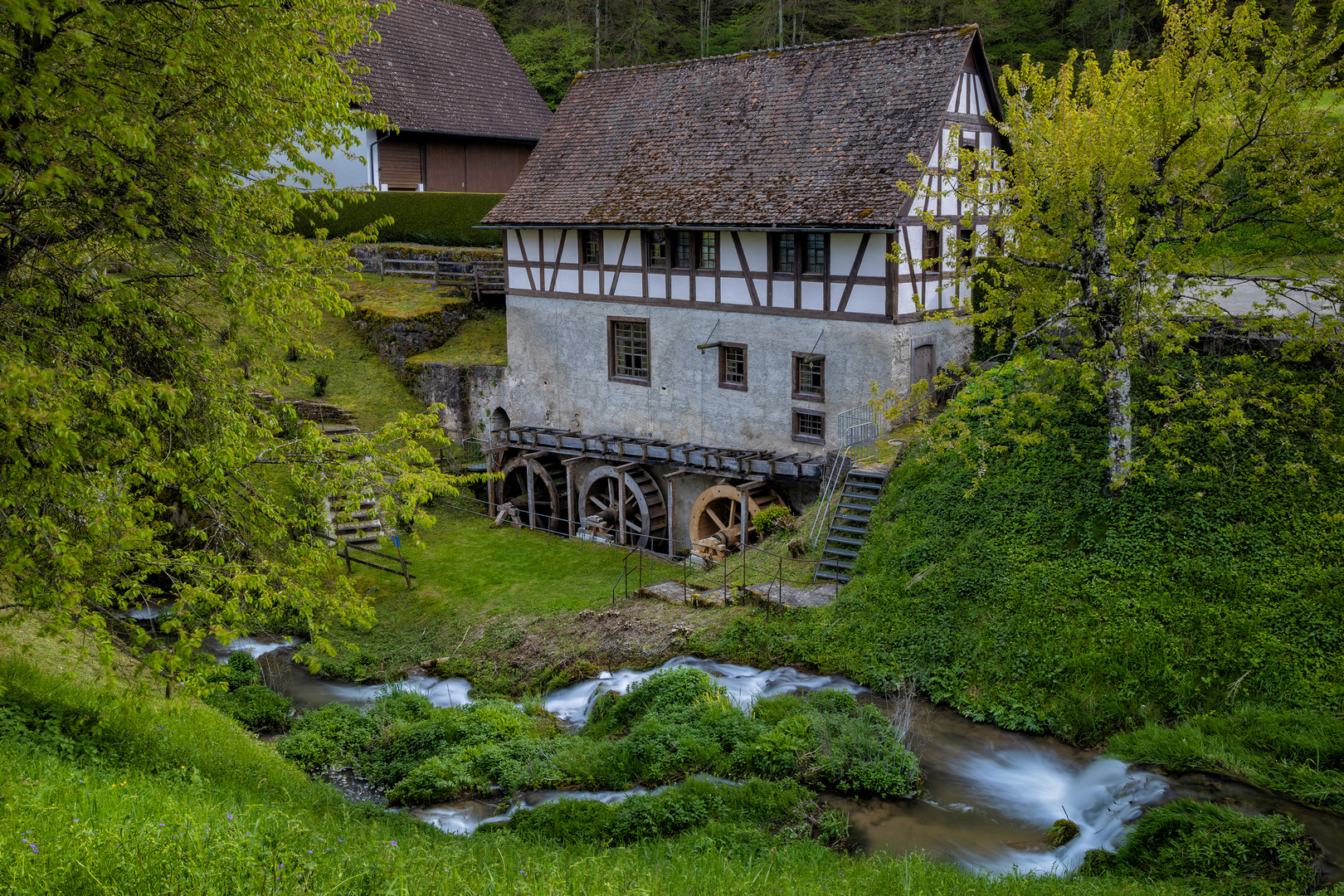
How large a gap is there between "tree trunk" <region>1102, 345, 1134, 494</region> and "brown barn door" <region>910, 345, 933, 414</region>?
20.3ft

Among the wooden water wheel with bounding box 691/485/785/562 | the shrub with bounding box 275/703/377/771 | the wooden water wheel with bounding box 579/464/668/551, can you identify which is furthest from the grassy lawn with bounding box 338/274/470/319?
the shrub with bounding box 275/703/377/771

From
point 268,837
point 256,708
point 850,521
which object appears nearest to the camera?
point 268,837

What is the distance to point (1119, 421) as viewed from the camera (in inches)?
561

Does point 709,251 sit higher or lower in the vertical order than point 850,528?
higher

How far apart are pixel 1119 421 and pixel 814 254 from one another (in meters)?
8.36

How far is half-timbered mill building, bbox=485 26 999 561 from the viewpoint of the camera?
66.5 ft

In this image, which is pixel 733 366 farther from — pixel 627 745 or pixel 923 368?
pixel 627 745

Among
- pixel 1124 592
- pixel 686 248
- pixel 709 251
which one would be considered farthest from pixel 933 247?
pixel 1124 592

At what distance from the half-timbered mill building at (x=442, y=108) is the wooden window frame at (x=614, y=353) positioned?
11982mm

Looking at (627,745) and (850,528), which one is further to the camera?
(850,528)

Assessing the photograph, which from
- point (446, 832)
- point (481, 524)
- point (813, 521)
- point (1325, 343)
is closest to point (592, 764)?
point (446, 832)

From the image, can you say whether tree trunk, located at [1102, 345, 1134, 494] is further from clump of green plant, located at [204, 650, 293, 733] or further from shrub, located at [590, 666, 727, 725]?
clump of green plant, located at [204, 650, 293, 733]

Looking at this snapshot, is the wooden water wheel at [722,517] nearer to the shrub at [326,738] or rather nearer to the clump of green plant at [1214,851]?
the shrub at [326,738]

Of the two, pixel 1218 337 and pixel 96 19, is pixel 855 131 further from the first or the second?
pixel 96 19
